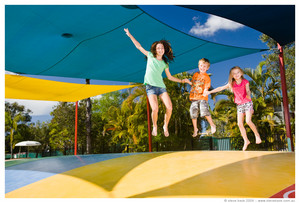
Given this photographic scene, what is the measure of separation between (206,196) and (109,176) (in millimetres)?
1449

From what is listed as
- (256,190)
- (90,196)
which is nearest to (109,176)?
(90,196)

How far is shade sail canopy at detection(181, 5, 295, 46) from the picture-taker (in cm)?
382

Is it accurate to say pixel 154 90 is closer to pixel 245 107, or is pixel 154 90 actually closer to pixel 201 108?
pixel 201 108

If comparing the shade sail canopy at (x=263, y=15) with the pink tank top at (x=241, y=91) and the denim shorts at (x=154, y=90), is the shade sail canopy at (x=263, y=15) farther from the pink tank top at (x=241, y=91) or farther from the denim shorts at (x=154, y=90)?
the denim shorts at (x=154, y=90)

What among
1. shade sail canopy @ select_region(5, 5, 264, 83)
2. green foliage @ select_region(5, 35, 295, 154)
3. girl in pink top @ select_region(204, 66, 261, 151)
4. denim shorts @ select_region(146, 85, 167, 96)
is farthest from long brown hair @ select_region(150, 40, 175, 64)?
green foliage @ select_region(5, 35, 295, 154)

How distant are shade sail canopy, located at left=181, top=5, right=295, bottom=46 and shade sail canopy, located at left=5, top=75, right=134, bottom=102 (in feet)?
12.7

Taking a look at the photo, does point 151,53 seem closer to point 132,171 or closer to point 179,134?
point 132,171

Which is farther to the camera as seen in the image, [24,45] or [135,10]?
[24,45]

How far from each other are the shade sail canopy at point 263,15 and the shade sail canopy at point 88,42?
940 mm

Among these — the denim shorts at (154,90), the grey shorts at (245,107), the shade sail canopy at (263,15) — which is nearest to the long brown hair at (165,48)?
the denim shorts at (154,90)

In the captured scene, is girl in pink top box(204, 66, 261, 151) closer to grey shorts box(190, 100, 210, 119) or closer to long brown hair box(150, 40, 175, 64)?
grey shorts box(190, 100, 210, 119)

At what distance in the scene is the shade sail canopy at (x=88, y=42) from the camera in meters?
3.92

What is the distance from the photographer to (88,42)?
497 centimetres

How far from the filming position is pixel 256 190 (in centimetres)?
224
